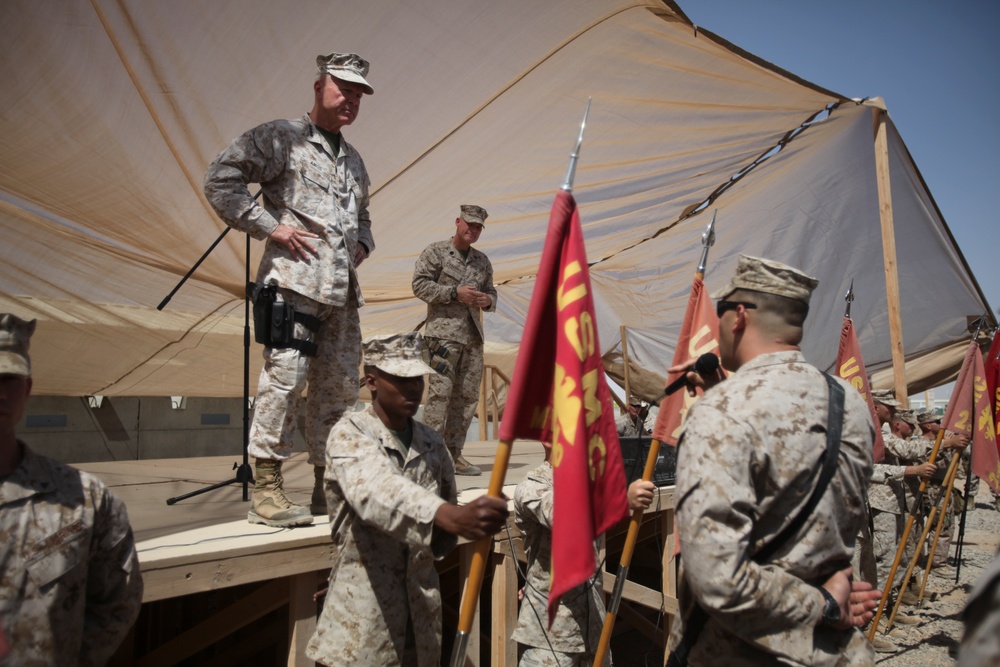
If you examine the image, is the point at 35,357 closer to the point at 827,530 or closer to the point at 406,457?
the point at 406,457

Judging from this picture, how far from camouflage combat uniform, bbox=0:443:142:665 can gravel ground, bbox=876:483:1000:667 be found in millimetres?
3859

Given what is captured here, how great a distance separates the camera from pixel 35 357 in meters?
5.17

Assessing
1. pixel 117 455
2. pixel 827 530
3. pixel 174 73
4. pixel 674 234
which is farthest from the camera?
pixel 117 455

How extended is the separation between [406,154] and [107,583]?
4.53 meters

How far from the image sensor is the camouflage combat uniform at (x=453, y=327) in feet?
15.7

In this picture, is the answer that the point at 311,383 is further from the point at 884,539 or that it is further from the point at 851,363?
the point at 884,539

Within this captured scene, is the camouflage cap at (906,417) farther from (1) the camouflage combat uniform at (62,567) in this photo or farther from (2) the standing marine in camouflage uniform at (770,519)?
(1) the camouflage combat uniform at (62,567)

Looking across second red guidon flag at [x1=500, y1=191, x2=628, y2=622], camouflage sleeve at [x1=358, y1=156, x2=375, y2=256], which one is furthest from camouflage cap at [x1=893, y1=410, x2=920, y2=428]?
second red guidon flag at [x1=500, y1=191, x2=628, y2=622]

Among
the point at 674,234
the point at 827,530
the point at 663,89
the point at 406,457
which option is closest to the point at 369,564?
the point at 406,457

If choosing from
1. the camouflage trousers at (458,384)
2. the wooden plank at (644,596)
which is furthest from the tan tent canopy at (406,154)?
the wooden plank at (644,596)

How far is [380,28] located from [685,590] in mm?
4227

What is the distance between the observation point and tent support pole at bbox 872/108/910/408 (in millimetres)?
5855

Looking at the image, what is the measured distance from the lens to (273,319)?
2840 mm

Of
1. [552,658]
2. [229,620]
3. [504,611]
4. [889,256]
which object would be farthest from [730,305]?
[889,256]
